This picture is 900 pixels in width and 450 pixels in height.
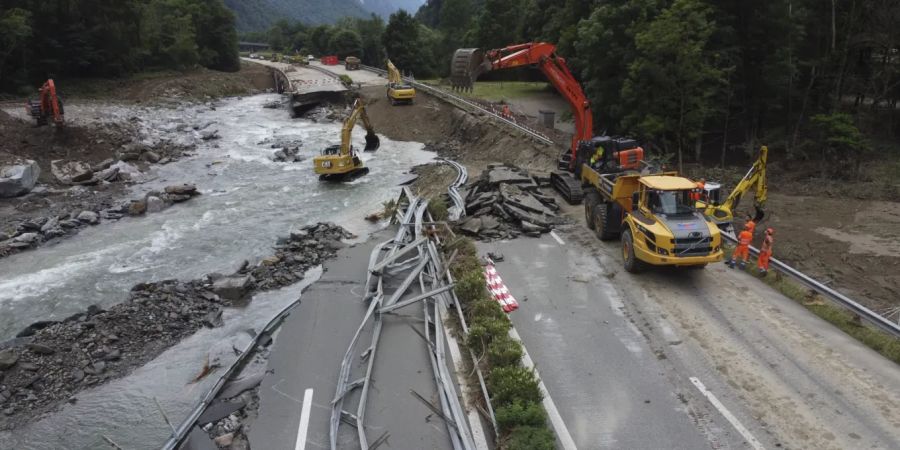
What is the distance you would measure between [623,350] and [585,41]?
23.3 m

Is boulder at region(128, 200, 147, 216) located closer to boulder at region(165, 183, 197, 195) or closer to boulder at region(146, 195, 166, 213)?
boulder at region(146, 195, 166, 213)

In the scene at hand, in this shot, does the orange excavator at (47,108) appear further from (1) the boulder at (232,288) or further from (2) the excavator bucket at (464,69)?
(2) the excavator bucket at (464,69)

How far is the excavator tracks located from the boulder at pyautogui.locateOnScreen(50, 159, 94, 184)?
76.2 ft

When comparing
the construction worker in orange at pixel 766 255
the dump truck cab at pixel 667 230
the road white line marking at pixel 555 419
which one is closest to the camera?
the road white line marking at pixel 555 419

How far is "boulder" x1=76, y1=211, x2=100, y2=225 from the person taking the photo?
23.0 meters

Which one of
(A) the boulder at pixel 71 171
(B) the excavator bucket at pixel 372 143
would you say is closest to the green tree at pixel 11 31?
(A) the boulder at pixel 71 171

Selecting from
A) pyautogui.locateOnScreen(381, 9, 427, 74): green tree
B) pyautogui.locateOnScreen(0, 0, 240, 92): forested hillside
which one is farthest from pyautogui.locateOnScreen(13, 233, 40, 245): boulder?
pyautogui.locateOnScreen(381, 9, 427, 74): green tree

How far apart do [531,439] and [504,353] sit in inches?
83.5

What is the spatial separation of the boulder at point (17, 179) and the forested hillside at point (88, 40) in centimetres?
2087

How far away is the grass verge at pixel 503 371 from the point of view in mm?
8555

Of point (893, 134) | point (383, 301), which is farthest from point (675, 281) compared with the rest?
point (893, 134)

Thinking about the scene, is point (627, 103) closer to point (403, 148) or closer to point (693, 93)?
point (693, 93)

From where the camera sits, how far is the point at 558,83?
22031mm

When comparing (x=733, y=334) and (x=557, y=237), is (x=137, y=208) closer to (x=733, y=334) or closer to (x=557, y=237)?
(x=557, y=237)
